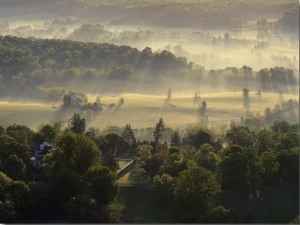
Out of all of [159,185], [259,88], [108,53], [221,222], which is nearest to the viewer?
[221,222]

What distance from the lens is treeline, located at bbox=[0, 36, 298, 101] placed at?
24.9 meters

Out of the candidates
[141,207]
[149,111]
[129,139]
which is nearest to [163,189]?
[141,207]

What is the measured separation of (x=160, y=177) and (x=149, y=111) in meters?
9.38

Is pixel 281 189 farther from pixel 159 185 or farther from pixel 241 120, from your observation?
pixel 241 120

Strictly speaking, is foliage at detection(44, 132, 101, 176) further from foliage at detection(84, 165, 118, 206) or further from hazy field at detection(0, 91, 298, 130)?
hazy field at detection(0, 91, 298, 130)

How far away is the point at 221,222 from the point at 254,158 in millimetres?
2791

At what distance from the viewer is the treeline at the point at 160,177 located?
9938 mm

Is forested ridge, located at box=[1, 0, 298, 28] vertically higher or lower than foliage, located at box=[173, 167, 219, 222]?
higher

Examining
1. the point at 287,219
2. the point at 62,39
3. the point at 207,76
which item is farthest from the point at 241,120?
the point at 62,39

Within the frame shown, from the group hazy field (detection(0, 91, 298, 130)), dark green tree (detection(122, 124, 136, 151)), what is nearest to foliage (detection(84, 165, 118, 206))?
dark green tree (detection(122, 124, 136, 151))

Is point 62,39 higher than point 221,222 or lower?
higher

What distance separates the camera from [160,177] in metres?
11.6

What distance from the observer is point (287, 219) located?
10008mm

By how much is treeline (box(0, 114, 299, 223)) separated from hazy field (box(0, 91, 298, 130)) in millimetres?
5206
